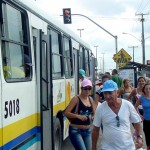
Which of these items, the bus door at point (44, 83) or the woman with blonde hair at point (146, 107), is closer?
the bus door at point (44, 83)

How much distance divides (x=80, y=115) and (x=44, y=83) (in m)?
0.90

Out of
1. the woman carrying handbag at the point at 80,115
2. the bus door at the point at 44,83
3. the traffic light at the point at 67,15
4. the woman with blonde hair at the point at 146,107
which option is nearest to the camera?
the bus door at the point at 44,83

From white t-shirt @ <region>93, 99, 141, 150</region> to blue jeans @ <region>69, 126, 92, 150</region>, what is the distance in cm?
170

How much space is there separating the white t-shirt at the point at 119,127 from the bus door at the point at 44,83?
1.45m

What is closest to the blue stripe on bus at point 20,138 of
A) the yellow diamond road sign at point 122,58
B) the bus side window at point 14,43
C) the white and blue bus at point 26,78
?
the white and blue bus at point 26,78

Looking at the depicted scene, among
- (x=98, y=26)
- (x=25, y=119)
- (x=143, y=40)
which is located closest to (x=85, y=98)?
(x=25, y=119)

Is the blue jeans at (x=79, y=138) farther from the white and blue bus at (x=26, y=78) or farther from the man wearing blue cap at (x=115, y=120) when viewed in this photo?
the man wearing blue cap at (x=115, y=120)

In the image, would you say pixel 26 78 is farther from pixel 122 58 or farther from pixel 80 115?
pixel 122 58

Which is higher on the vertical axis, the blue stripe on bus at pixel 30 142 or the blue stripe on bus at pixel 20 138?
the blue stripe on bus at pixel 20 138

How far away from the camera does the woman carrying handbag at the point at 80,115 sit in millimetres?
6691

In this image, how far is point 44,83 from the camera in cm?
636

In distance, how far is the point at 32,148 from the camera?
587 cm

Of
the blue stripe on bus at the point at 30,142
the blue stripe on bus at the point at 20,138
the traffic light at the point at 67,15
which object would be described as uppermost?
the traffic light at the point at 67,15

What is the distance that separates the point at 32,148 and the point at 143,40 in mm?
44274
